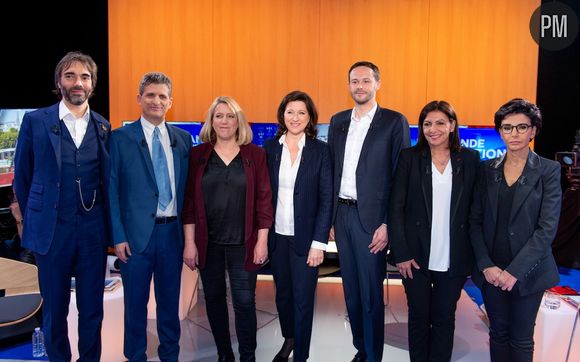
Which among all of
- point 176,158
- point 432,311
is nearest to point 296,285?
point 432,311

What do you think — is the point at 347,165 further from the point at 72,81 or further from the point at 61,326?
the point at 61,326

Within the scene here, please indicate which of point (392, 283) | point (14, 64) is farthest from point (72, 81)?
point (14, 64)

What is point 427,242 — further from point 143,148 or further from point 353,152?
point 143,148

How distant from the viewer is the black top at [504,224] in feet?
7.63

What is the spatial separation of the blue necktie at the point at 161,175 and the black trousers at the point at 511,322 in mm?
1665

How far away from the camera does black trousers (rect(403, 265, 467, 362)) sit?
2496 mm

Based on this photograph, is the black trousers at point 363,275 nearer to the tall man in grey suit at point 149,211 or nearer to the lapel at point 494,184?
the lapel at point 494,184

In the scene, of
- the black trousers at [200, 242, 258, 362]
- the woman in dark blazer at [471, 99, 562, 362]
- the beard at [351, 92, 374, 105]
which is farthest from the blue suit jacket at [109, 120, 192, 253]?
the woman in dark blazer at [471, 99, 562, 362]

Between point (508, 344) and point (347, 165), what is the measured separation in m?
1.19
